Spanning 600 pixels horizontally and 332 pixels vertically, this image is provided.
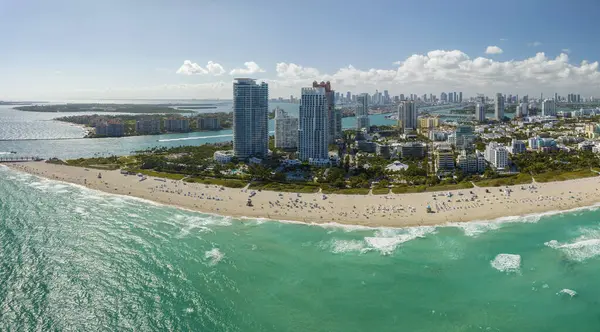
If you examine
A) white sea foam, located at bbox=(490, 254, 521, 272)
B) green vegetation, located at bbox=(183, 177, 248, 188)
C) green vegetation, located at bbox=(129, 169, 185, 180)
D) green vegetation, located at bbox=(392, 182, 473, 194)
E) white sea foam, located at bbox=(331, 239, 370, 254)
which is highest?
green vegetation, located at bbox=(129, 169, 185, 180)

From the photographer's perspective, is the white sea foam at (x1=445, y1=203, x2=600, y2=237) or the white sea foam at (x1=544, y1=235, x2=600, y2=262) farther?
the white sea foam at (x1=445, y1=203, x2=600, y2=237)

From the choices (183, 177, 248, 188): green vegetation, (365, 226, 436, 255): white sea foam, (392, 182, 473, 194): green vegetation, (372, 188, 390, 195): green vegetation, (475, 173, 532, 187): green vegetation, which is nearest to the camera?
(365, 226, 436, 255): white sea foam

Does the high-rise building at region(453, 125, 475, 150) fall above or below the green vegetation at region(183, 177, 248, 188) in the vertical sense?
above

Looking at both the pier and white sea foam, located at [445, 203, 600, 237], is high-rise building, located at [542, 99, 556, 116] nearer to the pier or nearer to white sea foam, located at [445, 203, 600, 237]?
white sea foam, located at [445, 203, 600, 237]

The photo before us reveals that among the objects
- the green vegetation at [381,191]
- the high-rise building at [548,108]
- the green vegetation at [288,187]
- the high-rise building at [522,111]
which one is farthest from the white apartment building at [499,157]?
the high-rise building at [548,108]

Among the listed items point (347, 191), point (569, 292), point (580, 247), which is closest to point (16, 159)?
point (347, 191)

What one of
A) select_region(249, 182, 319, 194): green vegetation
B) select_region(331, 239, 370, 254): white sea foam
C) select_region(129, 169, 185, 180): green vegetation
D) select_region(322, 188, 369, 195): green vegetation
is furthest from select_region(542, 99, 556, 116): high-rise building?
select_region(331, 239, 370, 254): white sea foam

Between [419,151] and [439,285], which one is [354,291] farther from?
[419,151]
